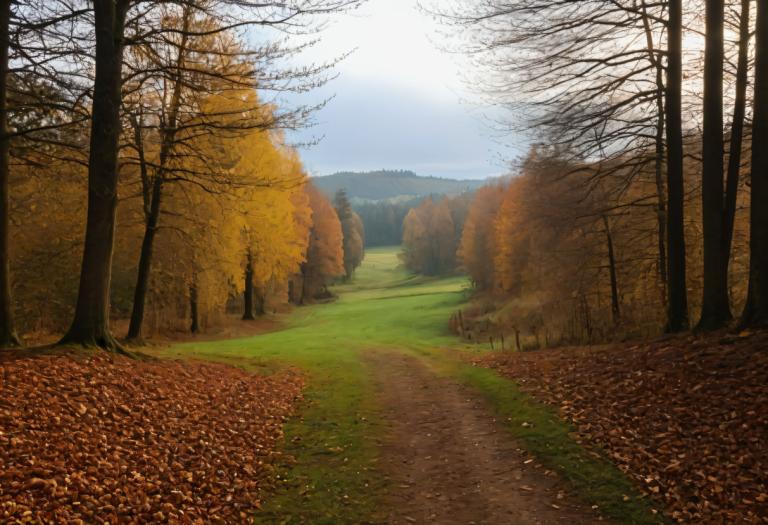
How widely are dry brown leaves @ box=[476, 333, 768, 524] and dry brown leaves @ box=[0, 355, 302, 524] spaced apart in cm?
456

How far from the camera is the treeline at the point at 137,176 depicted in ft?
32.7

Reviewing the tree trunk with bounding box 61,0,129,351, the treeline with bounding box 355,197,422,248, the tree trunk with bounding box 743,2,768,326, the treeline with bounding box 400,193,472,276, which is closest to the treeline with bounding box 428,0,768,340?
the tree trunk with bounding box 743,2,768,326

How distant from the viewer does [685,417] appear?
6785 mm

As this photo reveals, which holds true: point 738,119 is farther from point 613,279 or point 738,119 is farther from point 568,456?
point 613,279

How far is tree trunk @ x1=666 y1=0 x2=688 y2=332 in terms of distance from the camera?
11.4 metres

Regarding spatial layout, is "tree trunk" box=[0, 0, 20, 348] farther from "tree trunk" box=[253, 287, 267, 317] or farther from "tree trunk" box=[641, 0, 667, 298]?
"tree trunk" box=[253, 287, 267, 317]

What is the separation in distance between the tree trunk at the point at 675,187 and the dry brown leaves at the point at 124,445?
864 centimetres

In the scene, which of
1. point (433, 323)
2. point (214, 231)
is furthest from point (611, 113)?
point (433, 323)

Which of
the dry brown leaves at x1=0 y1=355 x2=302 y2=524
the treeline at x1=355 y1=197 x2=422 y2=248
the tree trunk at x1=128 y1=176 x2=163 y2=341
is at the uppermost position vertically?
the treeline at x1=355 y1=197 x2=422 y2=248

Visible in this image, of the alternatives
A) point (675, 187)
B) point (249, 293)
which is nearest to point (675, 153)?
point (675, 187)

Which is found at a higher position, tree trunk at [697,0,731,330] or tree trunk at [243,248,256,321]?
tree trunk at [697,0,731,330]

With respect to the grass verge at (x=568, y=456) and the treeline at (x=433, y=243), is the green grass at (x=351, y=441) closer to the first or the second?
the grass verge at (x=568, y=456)

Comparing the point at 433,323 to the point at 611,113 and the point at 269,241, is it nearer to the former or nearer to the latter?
the point at 269,241

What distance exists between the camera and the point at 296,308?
4572cm
